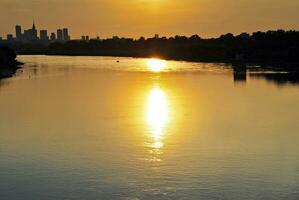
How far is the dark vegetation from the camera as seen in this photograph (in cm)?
5547

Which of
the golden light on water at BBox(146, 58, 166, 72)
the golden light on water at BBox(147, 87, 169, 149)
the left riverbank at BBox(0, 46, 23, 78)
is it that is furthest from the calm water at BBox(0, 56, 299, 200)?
the golden light on water at BBox(146, 58, 166, 72)

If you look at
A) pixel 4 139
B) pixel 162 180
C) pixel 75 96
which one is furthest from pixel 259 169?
pixel 75 96

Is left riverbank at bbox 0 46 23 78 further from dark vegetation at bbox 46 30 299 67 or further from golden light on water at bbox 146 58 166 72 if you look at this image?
dark vegetation at bbox 46 30 299 67

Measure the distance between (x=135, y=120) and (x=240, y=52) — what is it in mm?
45949

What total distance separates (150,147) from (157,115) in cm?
493

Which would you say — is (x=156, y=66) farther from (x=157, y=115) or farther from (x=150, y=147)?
(x=150, y=147)

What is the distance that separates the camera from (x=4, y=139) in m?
12.6

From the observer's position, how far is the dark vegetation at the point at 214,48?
55.5 metres

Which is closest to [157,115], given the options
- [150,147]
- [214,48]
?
[150,147]

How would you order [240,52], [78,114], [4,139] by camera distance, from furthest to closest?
[240,52] → [78,114] → [4,139]

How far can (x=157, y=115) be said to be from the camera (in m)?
16.4

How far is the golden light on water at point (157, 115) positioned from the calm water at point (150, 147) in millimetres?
29

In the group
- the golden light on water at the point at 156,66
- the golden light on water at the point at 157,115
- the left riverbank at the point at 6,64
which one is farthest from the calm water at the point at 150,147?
the golden light on water at the point at 156,66

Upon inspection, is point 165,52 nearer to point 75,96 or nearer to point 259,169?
point 75,96
